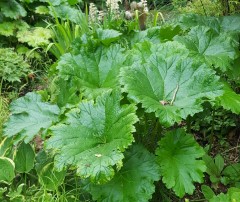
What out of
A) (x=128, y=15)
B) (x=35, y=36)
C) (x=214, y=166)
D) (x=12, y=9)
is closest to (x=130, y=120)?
(x=214, y=166)

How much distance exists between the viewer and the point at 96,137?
1.93m

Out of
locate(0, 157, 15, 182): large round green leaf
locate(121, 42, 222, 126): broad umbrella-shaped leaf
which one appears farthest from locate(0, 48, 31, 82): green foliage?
locate(121, 42, 222, 126): broad umbrella-shaped leaf

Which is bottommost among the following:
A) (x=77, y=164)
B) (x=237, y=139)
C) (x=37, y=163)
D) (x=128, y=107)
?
(x=237, y=139)

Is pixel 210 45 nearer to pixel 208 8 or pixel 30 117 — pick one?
pixel 208 8

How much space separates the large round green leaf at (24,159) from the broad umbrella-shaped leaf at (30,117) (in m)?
0.21

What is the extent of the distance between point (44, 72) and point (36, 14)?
1258 millimetres

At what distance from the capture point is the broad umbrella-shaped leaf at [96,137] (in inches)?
69.3

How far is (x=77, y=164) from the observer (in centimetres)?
178

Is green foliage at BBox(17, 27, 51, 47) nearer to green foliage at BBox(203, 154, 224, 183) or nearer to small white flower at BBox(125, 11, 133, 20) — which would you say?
small white flower at BBox(125, 11, 133, 20)

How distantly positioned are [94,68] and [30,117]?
0.52m

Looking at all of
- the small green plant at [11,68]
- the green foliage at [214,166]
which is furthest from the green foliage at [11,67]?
the green foliage at [214,166]

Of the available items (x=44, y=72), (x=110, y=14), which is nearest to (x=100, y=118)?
(x=110, y=14)

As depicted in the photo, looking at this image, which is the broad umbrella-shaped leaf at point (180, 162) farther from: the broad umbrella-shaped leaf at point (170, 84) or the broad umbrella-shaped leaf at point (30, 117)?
the broad umbrella-shaped leaf at point (30, 117)

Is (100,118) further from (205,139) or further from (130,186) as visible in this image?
(205,139)
